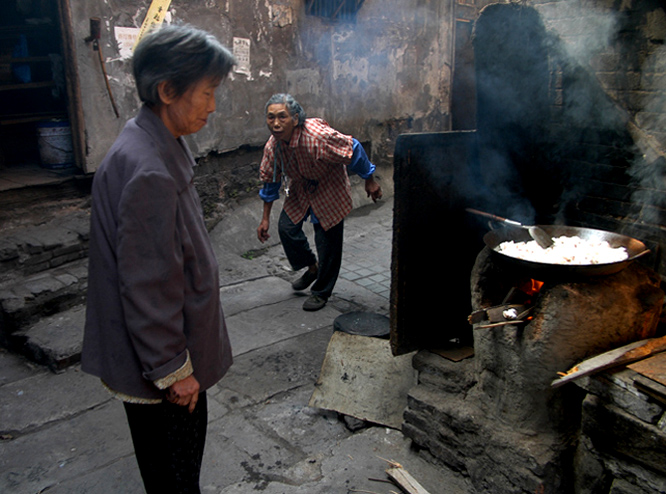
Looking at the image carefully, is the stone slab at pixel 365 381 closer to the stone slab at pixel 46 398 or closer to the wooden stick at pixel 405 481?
the wooden stick at pixel 405 481

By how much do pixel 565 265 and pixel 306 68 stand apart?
5806 millimetres

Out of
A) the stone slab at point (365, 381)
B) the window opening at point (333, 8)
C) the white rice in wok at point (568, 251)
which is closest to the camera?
the white rice in wok at point (568, 251)

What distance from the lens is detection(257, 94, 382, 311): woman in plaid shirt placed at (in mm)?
4680

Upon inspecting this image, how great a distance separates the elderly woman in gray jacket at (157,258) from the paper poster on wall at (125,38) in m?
4.13

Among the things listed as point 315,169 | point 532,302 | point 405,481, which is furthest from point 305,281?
point 532,302

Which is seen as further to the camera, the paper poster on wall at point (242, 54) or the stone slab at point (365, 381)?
the paper poster on wall at point (242, 54)

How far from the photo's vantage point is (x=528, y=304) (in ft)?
9.10

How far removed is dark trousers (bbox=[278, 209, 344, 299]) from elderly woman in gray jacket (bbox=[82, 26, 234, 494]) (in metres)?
Answer: 2.93

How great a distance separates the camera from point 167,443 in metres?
2.17

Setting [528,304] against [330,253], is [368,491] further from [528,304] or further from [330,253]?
[330,253]

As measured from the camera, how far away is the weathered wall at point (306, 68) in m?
5.58

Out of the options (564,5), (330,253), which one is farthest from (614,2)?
(330,253)

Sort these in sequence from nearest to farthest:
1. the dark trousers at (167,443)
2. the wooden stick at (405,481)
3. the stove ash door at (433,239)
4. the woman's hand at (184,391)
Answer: the woman's hand at (184,391)
the dark trousers at (167,443)
the wooden stick at (405,481)
the stove ash door at (433,239)

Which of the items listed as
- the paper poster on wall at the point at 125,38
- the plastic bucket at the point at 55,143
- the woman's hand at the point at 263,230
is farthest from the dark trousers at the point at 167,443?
the paper poster on wall at the point at 125,38
